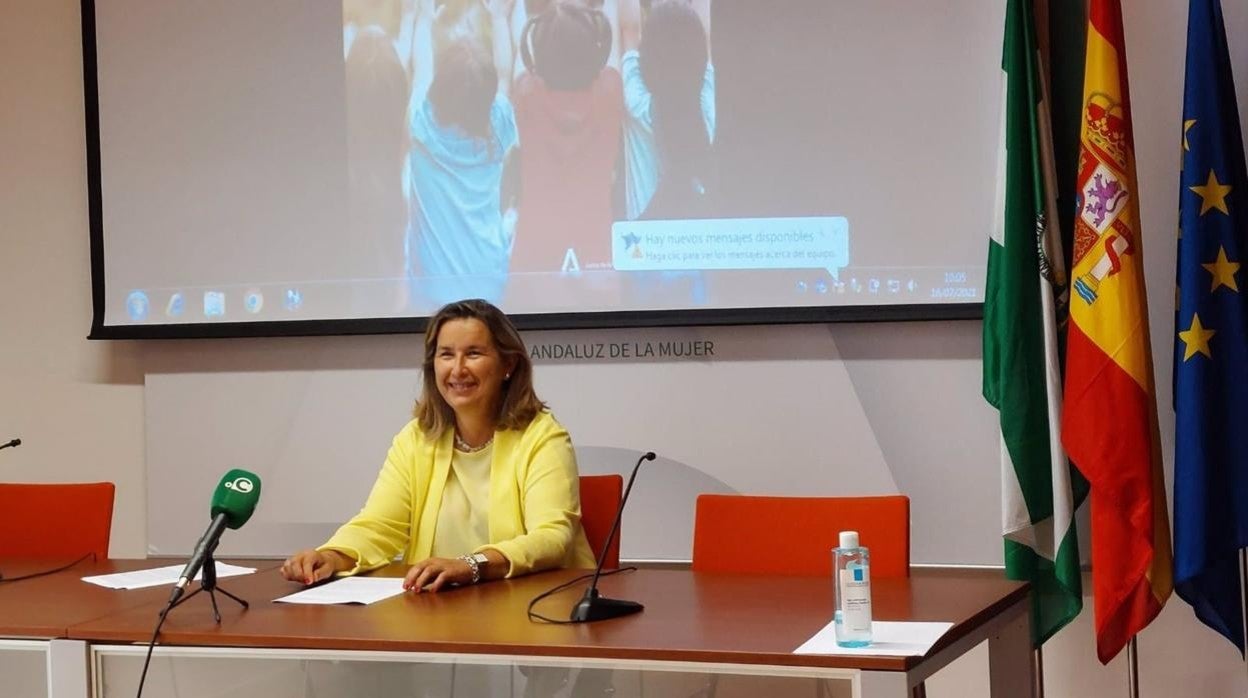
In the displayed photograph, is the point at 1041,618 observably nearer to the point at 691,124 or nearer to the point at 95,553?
the point at 691,124

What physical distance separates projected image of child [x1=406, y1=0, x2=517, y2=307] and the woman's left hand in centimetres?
158

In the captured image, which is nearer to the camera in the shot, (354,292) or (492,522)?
(492,522)

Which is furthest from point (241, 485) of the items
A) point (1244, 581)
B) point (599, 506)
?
point (1244, 581)

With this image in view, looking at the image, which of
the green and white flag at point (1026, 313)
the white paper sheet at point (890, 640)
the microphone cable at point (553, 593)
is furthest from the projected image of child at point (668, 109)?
the white paper sheet at point (890, 640)

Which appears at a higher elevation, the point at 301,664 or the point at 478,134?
the point at 478,134

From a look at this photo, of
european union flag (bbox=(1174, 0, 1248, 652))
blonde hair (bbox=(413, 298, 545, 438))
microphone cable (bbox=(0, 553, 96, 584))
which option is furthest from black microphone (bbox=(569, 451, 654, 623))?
european union flag (bbox=(1174, 0, 1248, 652))

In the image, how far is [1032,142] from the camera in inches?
136

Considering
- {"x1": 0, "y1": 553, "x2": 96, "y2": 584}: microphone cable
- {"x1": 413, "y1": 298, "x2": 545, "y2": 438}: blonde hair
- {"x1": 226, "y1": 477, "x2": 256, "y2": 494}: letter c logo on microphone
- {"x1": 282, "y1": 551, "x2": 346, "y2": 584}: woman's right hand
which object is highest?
{"x1": 413, "y1": 298, "x2": 545, "y2": 438}: blonde hair

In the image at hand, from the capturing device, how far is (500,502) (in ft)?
9.75

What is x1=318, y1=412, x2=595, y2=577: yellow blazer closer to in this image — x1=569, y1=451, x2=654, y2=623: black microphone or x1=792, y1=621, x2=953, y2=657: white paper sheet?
x1=569, y1=451, x2=654, y2=623: black microphone

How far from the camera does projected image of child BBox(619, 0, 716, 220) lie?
3.89 m

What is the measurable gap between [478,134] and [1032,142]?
162 cm

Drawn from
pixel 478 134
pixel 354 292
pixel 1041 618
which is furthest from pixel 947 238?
pixel 354 292

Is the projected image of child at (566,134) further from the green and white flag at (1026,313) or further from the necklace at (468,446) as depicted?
the green and white flag at (1026,313)
